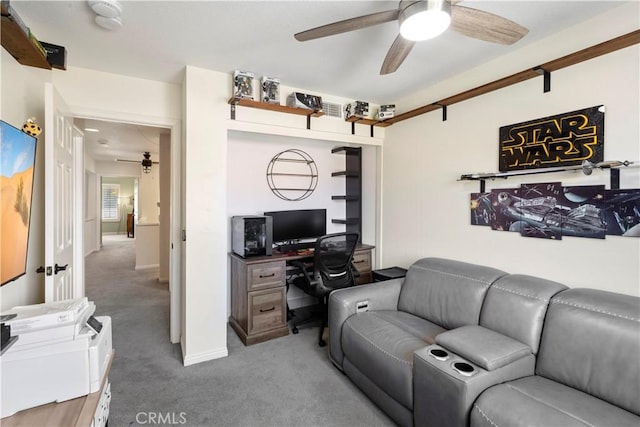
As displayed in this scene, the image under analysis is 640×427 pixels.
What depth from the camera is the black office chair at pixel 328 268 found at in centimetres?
288

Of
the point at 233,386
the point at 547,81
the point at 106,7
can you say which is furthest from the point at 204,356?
the point at 547,81

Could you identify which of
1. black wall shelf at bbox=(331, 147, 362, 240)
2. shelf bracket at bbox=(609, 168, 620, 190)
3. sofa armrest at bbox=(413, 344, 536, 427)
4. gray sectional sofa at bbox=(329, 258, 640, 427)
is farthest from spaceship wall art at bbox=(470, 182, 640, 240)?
black wall shelf at bbox=(331, 147, 362, 240)

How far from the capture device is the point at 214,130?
2596 mm

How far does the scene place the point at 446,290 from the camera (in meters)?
2.32

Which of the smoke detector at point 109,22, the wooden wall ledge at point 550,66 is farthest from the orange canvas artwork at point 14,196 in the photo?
the wooden wall ledge at point 550,66

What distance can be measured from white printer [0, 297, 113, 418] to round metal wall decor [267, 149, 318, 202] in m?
2.54

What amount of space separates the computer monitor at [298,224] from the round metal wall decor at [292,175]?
296mm

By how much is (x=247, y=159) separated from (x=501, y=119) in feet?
8.27

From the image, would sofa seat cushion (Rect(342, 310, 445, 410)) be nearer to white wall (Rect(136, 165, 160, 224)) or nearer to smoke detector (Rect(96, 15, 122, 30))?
smoke detector (Rect(96, 15, 122, 30))

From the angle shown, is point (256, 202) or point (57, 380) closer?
point (57, 380)

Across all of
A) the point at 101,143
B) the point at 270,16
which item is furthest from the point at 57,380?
the point at 101,143

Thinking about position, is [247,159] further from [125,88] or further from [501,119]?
[501,119]

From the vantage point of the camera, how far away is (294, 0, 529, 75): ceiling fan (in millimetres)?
1356


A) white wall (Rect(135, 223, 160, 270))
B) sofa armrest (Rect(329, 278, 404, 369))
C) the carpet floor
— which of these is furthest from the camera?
white wall (Rect(135, 223, 160, 270))
